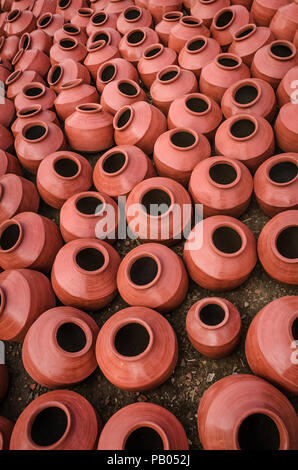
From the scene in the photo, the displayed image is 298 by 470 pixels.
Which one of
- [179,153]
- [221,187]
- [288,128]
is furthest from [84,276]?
[288,128]

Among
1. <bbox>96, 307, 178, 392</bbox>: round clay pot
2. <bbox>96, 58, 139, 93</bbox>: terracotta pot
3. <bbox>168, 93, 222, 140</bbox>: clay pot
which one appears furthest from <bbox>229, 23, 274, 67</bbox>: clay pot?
<bbox>96, 307, 178, 392</bbox>: round clay pot

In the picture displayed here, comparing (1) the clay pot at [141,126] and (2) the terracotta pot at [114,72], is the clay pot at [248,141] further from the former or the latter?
(2) the terracotta pot at [114,72]

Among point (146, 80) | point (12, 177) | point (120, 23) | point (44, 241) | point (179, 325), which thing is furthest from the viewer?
Answer: point (120, 23)

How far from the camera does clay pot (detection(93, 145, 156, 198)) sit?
399 cm

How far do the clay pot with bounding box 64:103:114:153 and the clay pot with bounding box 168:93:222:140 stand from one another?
96cm

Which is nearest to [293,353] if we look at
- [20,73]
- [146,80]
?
[146,80]

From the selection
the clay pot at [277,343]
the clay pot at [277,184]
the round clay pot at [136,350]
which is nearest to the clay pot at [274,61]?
the clay pot at [277,184]

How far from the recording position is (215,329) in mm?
2857

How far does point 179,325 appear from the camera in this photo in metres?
3.52

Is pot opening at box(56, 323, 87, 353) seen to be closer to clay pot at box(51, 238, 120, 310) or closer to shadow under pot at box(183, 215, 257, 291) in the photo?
clay pot at box(51, 238, 120, 310)

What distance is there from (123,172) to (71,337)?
2001 mm

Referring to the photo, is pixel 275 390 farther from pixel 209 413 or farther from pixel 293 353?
pixel 209 413

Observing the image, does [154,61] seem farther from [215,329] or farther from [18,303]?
[215,329]
